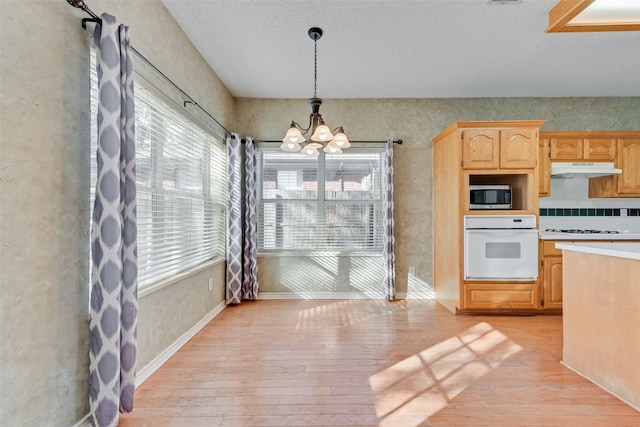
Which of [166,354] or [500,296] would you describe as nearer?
[166,354]

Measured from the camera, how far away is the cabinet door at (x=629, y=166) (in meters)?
3.79

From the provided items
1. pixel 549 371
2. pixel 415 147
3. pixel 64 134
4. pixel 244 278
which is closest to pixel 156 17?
pixel 64 134

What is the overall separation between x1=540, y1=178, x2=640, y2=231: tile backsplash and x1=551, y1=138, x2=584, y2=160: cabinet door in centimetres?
44

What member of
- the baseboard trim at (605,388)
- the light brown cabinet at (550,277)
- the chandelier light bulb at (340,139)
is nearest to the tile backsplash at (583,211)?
the light brown cabinet at (550,277)

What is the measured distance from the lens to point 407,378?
2.20 metres

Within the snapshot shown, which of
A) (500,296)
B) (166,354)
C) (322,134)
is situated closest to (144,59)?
(322,134)

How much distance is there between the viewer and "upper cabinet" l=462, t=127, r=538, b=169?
3.50 meters

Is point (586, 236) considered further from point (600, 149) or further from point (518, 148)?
point (518, 148)

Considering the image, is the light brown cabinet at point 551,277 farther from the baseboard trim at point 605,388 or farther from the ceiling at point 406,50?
the ceiling at point 406,50

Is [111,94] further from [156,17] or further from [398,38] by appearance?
[398,38]

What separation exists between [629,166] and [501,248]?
77.9 inches

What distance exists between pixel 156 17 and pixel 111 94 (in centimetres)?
109

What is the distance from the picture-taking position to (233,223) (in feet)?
12.7

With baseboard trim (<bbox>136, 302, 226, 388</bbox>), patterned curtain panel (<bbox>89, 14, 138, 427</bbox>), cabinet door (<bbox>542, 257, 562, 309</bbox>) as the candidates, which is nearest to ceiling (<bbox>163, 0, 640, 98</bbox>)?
patterned curtain panel (<bbox>89, 14, 138, 427</bbox>)
